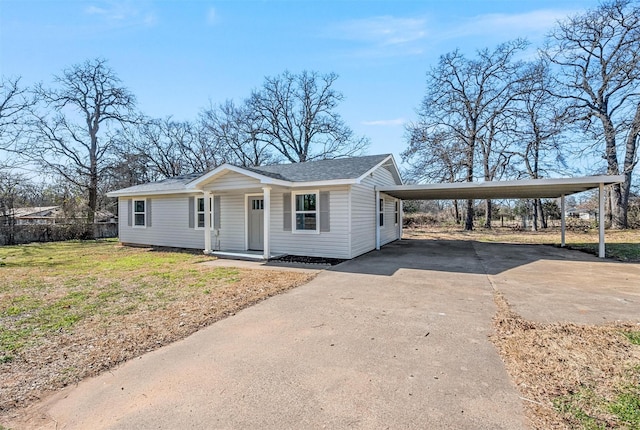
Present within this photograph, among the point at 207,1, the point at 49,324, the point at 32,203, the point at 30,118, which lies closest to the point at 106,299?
the point at 49,324

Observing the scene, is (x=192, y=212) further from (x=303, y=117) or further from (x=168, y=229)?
(x=303, y=117)

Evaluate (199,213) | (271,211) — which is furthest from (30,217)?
(271,211)

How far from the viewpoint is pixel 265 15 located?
939 centimetres

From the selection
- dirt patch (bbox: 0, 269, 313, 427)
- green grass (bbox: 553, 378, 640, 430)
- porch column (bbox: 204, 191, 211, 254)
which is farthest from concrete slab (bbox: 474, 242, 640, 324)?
porch column (bbox: 204, 191, 211, 254)

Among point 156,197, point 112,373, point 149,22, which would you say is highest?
point 149,22

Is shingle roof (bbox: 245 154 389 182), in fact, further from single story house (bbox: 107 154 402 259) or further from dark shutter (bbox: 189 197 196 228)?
dark shutter (bbox: 189 197 196 228)

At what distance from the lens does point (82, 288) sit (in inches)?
236

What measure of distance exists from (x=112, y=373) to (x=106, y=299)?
2928 millimetres

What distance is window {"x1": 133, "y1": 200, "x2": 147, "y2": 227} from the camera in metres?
13.4

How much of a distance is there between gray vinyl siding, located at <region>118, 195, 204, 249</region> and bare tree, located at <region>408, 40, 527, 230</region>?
19.3 meters

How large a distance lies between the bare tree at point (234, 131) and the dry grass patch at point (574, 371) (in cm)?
2703

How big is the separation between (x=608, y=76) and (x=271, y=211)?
2266 centimetres

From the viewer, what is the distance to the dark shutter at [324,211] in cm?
934

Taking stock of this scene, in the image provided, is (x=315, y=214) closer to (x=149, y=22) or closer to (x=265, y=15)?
(x=265, y=15)
